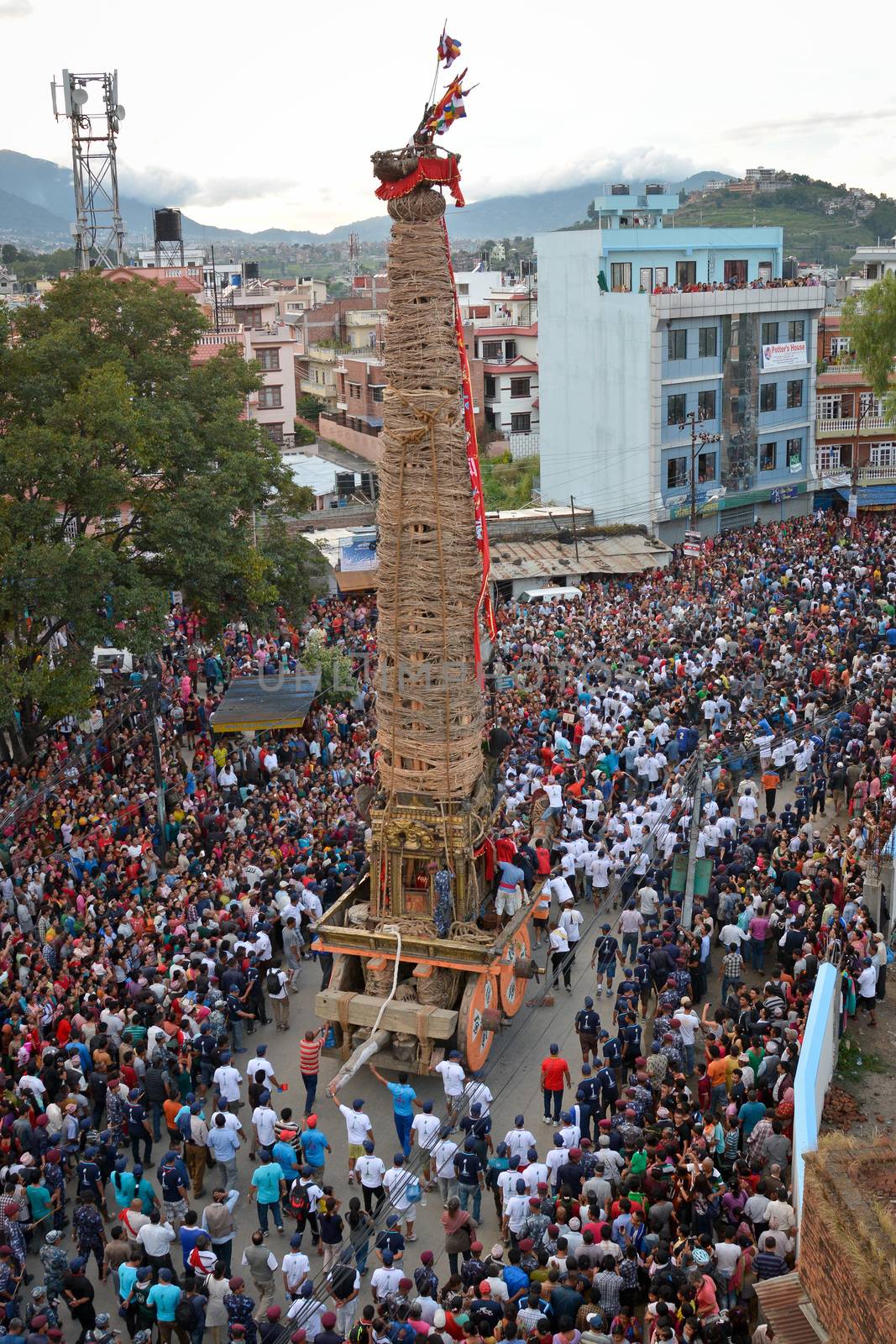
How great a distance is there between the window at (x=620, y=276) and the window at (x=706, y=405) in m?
4.84

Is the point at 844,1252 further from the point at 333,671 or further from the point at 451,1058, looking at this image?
the point at 333,671

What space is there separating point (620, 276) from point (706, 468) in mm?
7409

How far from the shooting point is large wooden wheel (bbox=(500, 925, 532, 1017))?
51.5ft

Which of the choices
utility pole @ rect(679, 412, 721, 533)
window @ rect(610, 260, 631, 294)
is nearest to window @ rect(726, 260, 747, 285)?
window @ rect(610, 260, 631, 294)

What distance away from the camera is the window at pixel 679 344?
140 feet

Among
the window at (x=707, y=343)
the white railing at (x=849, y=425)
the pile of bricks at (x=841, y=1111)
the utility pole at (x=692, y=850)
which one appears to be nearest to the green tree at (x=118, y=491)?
the utility pole at (x=692, y=850)

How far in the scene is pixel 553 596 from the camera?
35125 millimetres

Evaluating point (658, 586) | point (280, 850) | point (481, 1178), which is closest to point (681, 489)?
point (658, 586)

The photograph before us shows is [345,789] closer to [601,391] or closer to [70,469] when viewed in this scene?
[70,469]

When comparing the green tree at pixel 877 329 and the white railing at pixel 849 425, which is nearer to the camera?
the green tree at pixel 877 329

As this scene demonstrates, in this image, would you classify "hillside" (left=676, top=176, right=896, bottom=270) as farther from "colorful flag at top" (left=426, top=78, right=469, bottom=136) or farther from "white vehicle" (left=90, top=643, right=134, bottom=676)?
"colorful flag at top" (left=426, top=78, right=469, bottom=136)

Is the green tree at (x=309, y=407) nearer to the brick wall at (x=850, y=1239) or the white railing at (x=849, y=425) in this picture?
the white railing at (x=849, y=425)

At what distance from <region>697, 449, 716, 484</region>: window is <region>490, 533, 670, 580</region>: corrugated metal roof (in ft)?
13.1

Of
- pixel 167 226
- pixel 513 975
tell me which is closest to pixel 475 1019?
pixel 513 975
